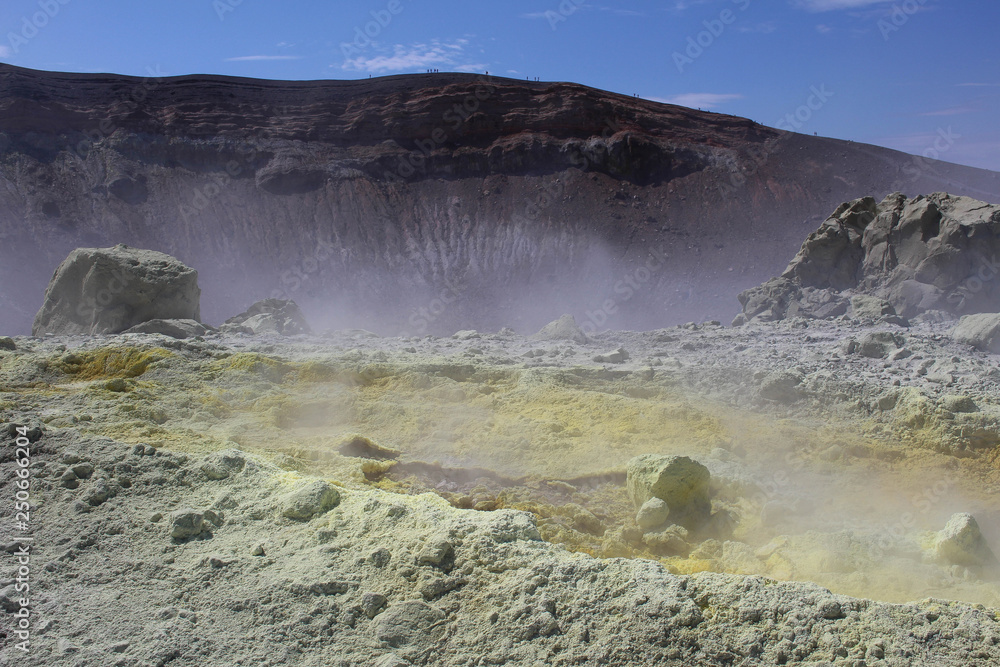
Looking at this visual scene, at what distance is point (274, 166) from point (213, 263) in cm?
559

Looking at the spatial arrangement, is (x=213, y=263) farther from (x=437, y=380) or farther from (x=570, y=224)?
(x=437, y=380)

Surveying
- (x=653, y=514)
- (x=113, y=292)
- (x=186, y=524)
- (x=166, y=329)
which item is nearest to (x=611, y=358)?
(x=653, y=514)

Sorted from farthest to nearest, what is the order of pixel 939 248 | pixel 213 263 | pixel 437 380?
1. pixel 213 263
2. pixel 939 248
3. pixel 437 380

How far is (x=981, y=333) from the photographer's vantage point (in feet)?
29.8

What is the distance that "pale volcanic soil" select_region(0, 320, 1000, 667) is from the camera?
2648 mm

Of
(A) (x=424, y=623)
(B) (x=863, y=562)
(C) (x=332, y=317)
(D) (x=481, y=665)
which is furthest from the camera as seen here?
(C) (x=332, y=317)

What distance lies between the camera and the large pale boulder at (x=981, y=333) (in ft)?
29.3

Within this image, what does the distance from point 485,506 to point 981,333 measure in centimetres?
817

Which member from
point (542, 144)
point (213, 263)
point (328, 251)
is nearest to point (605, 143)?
point (542, 144)

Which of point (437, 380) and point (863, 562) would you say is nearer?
point (863, 562)

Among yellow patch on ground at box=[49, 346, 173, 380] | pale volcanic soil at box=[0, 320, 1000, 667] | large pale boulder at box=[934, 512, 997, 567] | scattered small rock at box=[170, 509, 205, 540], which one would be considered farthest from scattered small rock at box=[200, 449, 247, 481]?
large pale boulder at box=[934, 512, 997, 567]

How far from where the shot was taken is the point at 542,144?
31328 millimetres

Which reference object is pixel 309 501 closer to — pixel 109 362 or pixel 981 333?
pixel 109 362

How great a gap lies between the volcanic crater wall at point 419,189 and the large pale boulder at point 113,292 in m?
14.6
